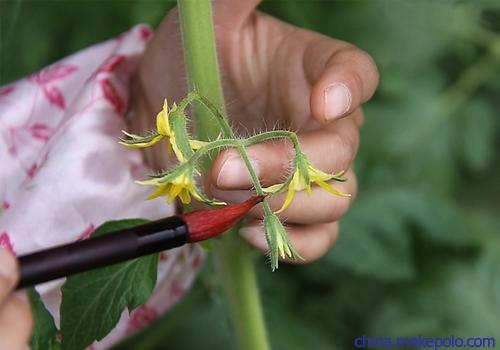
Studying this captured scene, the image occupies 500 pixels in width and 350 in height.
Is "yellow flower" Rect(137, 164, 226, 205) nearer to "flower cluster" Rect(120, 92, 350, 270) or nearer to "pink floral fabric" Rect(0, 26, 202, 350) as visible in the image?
"flower cluster" Rect(120, 92, 350, 270)

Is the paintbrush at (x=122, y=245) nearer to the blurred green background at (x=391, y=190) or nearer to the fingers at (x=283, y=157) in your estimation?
the fingers at (x=283, y=157)

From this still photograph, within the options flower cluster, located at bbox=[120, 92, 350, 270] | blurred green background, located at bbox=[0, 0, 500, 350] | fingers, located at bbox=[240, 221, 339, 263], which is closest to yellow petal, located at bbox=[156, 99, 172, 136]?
flower cluster, located at bbox=[120, 92, 350, 270]

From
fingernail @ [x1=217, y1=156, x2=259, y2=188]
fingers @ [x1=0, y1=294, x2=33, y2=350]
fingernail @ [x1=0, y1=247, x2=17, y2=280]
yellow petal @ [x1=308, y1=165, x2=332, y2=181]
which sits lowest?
fingers @ [x1=0, y1=294, x2=33, y2=350]

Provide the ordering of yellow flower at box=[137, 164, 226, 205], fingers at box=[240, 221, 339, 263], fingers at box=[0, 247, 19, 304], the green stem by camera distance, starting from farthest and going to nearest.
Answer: fingers at box=[240, 221, 339, 263] → the green stem → yellow flower at box=[137, 164, 226, 205] → fingers at box=[0, 247, 19, 304]

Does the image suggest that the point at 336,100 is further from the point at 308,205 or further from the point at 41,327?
the point at 41,327

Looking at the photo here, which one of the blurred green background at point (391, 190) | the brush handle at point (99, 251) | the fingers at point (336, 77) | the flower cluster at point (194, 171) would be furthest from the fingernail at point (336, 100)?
the blurred green background at point (391, 190)

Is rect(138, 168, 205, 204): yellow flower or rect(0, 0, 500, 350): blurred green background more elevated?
rect(138, 168, 205, 204): yellow flower

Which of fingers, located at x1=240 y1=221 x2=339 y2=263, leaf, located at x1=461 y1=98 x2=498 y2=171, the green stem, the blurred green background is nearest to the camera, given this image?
the green stem
